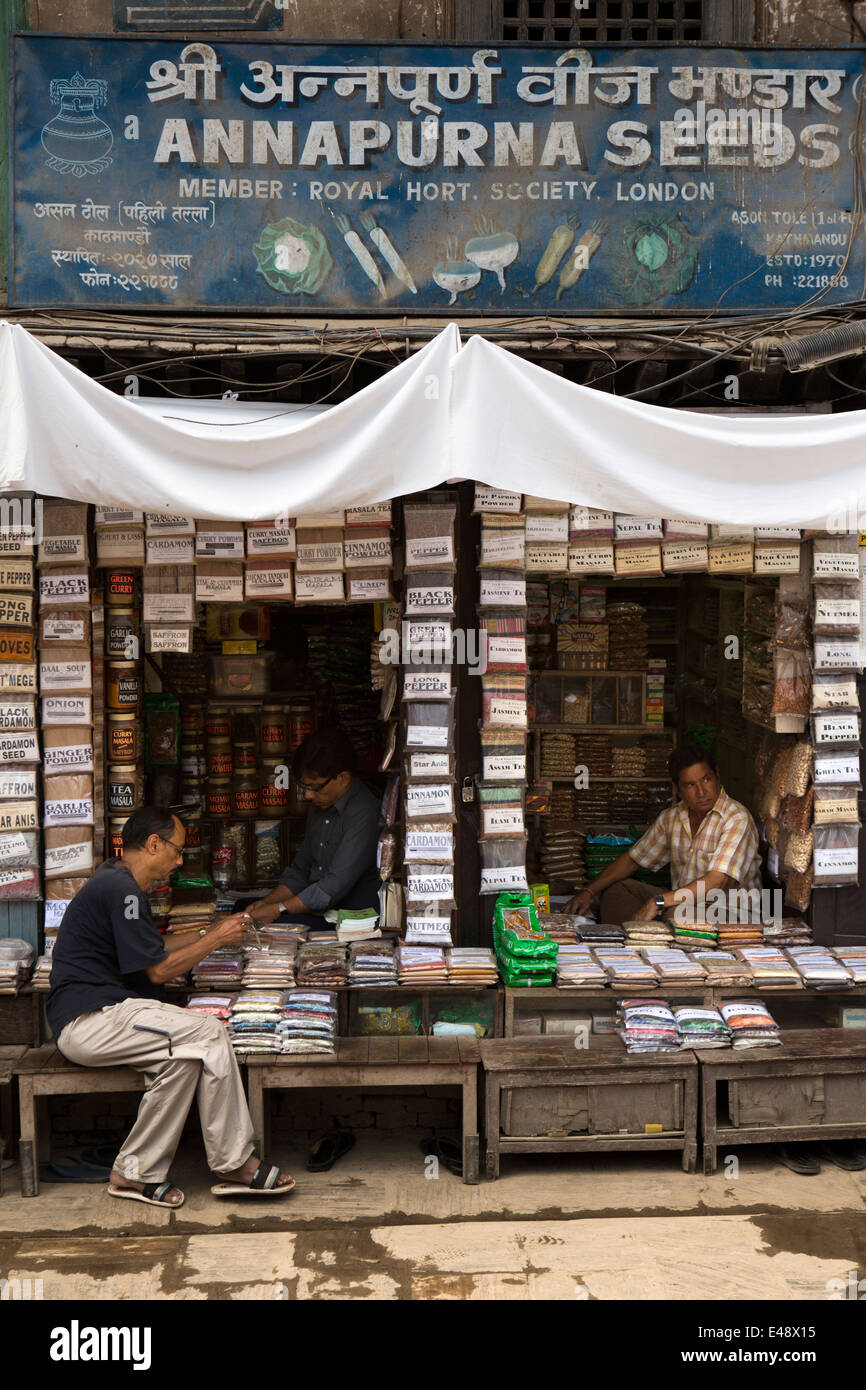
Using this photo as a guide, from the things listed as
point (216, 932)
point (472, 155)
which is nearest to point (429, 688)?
point (216, 932)

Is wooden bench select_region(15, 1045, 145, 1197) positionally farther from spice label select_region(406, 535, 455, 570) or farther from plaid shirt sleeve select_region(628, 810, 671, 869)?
plaid shirt sleeve select_region(628, 810, 671, 869)

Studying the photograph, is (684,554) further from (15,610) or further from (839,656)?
(15,610)

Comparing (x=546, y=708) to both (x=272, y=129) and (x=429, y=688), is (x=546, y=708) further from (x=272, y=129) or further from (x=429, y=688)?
(x=272, y=129)

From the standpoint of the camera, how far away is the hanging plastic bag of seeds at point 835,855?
6.22 meters

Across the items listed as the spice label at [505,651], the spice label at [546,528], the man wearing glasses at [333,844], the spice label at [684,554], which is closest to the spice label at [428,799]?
the spice label at [505,651]

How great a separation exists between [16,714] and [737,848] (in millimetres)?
3665

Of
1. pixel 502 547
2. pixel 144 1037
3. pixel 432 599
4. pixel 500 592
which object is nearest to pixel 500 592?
Result: pixel 500 592

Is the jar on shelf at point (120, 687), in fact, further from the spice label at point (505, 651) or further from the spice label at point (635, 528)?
the spice label at point (635, 528)

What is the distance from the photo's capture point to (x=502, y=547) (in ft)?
19.8

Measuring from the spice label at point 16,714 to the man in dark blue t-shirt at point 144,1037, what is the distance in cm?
86

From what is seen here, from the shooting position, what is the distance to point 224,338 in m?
5.67

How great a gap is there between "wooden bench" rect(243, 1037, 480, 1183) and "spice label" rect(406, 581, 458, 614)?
2027mm

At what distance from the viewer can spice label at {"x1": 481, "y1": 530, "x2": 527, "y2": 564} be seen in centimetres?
602

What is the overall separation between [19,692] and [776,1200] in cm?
409
